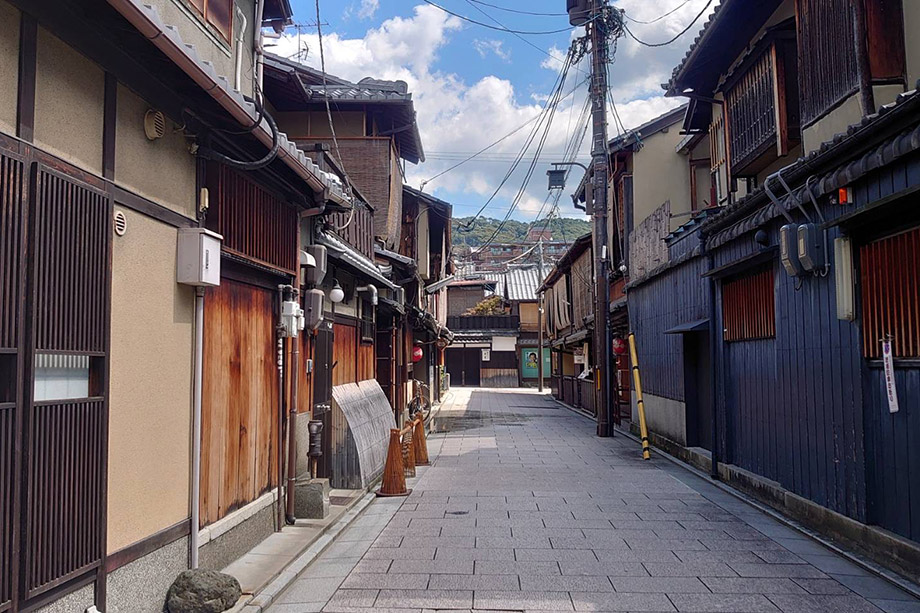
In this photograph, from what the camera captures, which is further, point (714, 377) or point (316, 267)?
point (714, 377)

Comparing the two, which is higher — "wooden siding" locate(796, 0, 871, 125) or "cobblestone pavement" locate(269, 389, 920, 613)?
"wooden siding" locate(796, 0, 871, 125)

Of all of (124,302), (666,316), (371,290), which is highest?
(371,290)

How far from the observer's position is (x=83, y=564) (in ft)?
15.4

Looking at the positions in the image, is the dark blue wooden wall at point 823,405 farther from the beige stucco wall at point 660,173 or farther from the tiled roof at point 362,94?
the tiled roof at point 362,94

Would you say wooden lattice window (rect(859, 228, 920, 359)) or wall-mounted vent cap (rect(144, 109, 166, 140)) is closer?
wall-mounted vent cap (rect(144, 109, 166, 140))

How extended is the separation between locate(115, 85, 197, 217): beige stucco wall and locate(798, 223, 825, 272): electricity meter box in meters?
6.79

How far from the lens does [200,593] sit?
582 centimetres

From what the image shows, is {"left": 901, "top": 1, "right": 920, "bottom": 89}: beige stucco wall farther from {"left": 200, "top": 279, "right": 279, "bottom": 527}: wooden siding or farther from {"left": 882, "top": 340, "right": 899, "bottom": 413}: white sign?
{"left": 200, "top": 279, "right": 279, "bottom": 527}: wooden siding

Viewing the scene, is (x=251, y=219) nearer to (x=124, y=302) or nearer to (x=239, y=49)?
(x=239, y=49)

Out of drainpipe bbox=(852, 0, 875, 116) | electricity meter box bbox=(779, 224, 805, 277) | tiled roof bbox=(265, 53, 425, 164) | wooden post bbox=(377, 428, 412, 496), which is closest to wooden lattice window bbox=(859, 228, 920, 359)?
electricity meter box bbox=(779, 224, 805, 277)

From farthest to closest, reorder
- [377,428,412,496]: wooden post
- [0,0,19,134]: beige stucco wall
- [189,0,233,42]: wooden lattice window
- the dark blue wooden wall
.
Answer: [377,428,412,496]: wooden post
[189,0,233,42]: wooden lattice window
the dark blue wooden wall
[0,0,19,134]: beige stucco wall

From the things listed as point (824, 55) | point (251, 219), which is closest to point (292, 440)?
point (251, 219)

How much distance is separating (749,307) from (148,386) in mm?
9067

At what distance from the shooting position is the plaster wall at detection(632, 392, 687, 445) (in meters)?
15.3
